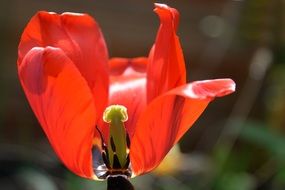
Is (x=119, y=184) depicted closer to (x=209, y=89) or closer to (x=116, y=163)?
(x=116, y=163)

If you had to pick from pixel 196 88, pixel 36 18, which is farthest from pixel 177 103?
pixel 36 18

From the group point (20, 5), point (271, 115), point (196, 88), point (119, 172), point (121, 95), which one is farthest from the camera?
point (20, 5)

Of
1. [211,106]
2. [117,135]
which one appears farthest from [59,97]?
[211,106]

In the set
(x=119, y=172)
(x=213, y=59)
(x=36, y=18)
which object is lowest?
(x=213, y=59)

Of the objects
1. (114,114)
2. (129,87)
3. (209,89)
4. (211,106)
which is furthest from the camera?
(211,106)

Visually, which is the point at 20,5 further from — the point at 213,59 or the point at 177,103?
the point at 177,103

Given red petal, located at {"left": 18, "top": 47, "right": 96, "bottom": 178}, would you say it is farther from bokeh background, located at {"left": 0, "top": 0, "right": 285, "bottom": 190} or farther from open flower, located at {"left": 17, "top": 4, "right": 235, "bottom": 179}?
bokeh background, located at {"left": 0, "top": 0, "right": 285, "bottom": 190}
